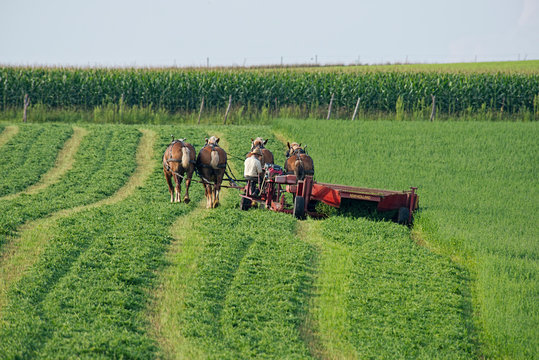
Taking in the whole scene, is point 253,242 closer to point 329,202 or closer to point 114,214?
point 329,202

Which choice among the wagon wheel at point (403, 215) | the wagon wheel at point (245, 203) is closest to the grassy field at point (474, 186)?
the wagon wheel at point (403, 215)

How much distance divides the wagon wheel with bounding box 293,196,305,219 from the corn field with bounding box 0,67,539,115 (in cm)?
2700

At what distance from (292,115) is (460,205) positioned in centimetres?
2409

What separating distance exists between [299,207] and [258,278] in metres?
5.30

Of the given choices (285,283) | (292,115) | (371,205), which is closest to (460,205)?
(371,205)

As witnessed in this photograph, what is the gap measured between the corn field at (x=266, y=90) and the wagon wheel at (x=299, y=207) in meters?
27.0

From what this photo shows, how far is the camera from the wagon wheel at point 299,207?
18.3 metres

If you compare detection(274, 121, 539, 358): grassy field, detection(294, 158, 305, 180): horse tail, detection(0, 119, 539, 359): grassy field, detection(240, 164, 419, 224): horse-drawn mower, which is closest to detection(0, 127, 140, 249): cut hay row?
detection(0, 119, 539, 359): grassy field

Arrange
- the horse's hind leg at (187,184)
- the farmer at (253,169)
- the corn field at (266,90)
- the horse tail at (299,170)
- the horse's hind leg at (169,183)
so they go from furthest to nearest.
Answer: the corn field at (266,90) < the horse's hind leg at (169,183) < the horse's hind leg at (187,184) < the farmer at (253,169) < the horse tail at (299,170)

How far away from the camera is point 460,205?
2128 centimetres

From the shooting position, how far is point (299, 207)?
60.4ft

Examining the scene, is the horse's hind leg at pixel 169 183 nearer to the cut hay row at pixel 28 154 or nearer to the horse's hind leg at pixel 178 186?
the horse's hind leg at pixel 178 186

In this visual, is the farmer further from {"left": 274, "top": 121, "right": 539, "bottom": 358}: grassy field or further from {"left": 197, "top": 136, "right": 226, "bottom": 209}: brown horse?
{"left": 274, "top": 121, "right": 539, "bottom": 358}: grassy field

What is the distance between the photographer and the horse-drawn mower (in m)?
17.6
